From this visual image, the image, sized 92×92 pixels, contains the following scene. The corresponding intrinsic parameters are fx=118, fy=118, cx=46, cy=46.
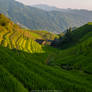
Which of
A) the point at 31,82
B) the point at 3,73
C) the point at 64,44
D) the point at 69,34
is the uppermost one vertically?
the point at 3,73

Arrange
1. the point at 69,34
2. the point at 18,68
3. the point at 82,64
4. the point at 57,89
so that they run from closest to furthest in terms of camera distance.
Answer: the point at 57,89, the point at 18,68, the point at 82,64, the point at 69,34

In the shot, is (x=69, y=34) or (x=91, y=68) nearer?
(x=91, y=68)

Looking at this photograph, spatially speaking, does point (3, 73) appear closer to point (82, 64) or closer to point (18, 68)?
point (18, 68)

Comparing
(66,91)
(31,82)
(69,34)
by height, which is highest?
(31,82)

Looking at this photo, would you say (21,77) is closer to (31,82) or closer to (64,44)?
(31,82)

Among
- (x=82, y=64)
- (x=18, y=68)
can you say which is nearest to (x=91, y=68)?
(x=82, y=64)

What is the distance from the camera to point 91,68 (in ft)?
141

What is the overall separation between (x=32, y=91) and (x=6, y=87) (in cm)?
387

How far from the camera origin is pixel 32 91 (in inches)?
709

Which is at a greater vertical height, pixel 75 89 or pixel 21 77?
pixel 21 77

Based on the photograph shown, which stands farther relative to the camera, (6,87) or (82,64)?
(82,64)

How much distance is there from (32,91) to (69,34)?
171952mm

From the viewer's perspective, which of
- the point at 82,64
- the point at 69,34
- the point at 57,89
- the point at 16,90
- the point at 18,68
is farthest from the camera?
the point at 69,34

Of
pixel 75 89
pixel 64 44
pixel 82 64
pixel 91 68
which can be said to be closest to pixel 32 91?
pixel 75 89
